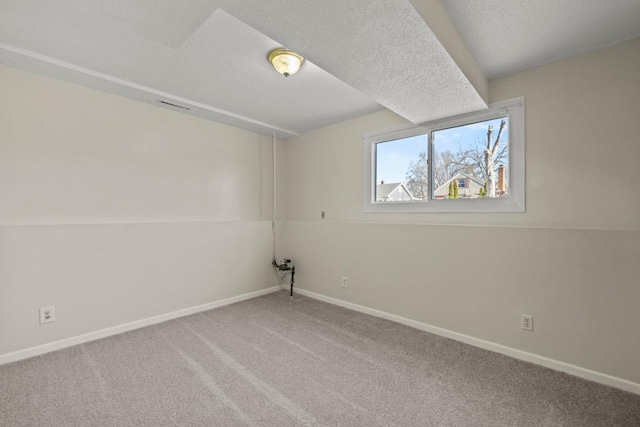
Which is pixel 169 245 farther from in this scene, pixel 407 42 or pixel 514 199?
pixel 514 199

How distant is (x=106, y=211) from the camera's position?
2855 millimetres

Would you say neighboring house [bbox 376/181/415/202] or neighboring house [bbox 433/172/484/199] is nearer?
neighboring house [bbox 433/172/484/199]

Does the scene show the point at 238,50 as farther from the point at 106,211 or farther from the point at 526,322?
the point at 526,322

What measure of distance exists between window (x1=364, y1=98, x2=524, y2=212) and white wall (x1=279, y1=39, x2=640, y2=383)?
0.34 ft

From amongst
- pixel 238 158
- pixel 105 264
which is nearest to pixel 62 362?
pixel 105 264

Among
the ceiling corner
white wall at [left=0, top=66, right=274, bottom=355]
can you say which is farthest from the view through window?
white wall at [left=0, top=66, right=274, bottom=355]

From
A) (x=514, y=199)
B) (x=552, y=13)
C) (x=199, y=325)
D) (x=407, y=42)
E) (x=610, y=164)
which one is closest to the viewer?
(x=407, y=42)

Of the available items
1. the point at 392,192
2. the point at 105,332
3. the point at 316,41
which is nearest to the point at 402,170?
the point at 392,192

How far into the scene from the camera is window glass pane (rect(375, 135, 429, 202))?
3197 mm

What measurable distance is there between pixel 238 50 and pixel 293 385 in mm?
2541

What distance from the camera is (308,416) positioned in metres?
1.68

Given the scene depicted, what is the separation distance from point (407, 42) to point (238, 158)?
9.76ft

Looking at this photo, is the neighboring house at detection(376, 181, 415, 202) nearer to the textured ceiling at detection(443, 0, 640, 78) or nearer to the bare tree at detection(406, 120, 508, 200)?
the bare tree at detection(406, 120, 508, 200)

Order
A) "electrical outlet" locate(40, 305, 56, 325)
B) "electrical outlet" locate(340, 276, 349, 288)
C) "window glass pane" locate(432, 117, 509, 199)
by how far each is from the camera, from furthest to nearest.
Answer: "electrical outlet" locate(340, 276, 349, 288) < "window glass pane" locate(432, 117, 509, 199) < "electrical outlet" locate(40, 305, 56, 325)
